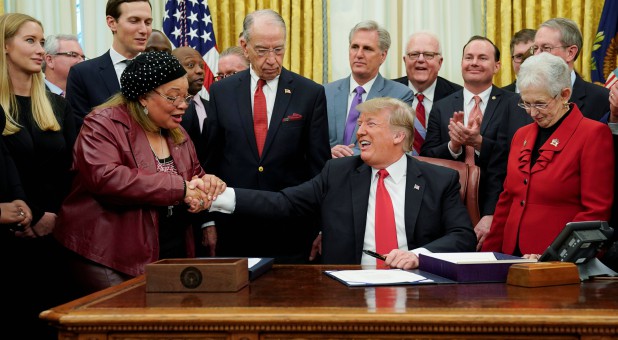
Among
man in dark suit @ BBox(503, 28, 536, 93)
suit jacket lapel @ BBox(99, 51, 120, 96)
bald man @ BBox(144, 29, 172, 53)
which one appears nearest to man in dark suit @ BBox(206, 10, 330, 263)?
suit jacket lapel @ BBox(99, 51, 120, 96)

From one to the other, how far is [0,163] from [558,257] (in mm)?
2579

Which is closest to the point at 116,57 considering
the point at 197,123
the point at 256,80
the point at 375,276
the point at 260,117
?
the point at 197,123

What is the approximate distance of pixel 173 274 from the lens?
2.58m

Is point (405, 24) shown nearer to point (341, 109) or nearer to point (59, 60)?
point (341, 109)

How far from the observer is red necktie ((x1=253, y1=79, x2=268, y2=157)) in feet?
14.6

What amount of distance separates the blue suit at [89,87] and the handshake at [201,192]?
3.96 feet

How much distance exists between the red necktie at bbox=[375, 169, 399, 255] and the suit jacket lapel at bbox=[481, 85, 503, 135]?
1.48 meters

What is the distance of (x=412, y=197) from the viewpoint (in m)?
3.59

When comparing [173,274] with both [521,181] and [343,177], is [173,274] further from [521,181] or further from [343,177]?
[521,181]

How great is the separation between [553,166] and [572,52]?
1360 mm

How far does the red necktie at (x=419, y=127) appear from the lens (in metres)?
5.12

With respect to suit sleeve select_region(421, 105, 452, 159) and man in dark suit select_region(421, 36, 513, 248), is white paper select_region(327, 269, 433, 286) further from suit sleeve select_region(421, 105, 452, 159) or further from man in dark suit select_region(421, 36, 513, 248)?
suit sleeve select_region(421, 105, 452, 159)

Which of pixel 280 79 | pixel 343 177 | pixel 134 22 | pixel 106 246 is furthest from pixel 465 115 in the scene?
pixel 106 246

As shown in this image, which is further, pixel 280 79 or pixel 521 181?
pixel 280 79
